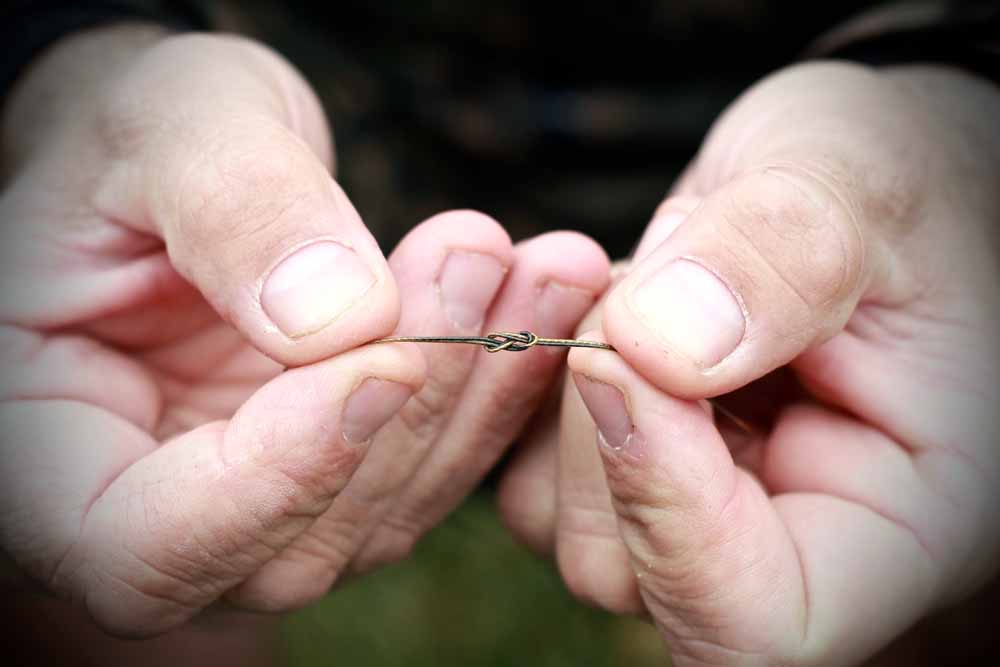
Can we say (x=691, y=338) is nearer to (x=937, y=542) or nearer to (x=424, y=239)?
(x=424, y=239)

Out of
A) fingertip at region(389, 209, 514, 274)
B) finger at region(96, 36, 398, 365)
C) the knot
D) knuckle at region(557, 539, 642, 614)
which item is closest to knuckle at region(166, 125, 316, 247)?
finger at region(96, 36, 398, 365)

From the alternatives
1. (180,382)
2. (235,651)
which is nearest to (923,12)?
(180,382)

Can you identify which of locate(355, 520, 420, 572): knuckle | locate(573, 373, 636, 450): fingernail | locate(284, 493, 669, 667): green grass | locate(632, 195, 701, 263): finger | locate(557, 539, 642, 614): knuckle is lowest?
locate(284, 493, 669, 667): green grass

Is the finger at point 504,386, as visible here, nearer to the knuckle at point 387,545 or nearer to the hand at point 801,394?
the knuckle at point 387,545

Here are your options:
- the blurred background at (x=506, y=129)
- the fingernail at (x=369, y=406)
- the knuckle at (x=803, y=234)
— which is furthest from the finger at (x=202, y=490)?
the blurred background at (x=506, y=129)

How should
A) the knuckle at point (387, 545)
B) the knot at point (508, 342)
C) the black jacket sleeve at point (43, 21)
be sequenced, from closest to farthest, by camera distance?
the knot at point (508, 342) < the knuckle at point (387, 545) < the black jacket sleeve at point (43, 21)

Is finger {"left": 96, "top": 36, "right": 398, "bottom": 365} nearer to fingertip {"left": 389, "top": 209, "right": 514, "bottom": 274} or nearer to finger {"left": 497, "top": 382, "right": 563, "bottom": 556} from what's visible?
fingertip {"left": 389, "top": 209, "right": 514, "bottom": 274}
